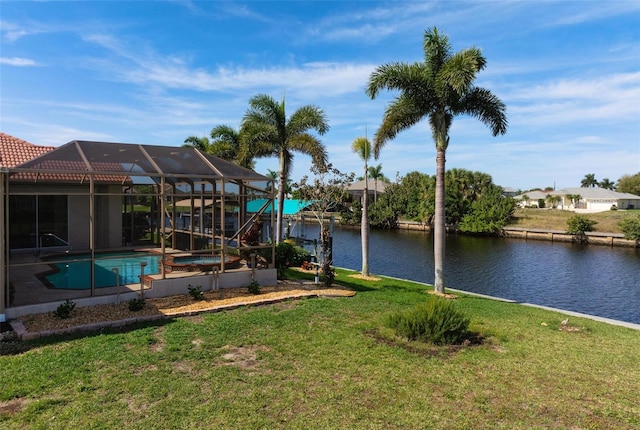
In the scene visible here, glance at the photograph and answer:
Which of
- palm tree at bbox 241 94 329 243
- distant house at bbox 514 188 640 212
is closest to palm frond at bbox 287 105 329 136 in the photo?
palm tree at bbox 241 94 329 243

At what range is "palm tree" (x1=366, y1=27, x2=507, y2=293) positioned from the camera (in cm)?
1412

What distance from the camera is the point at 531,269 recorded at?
26203 mm

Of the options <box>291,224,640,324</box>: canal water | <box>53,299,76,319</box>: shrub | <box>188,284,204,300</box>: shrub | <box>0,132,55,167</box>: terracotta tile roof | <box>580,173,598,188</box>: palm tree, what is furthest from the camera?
<box>580,173,598,188</box>: palm tree

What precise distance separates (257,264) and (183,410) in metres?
8.03

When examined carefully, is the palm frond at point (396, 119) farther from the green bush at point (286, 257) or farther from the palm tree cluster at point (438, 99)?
the green bush at point (286, 257)

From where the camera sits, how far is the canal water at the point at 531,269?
18.1m

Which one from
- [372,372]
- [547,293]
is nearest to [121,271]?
[372,372]

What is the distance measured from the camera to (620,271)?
26250 mm

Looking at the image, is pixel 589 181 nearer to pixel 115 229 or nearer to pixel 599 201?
pixel 599 201

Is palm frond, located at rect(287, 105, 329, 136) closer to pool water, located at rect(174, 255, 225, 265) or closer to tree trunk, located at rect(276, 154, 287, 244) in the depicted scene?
tree trunk, located at rect(276, 154, 287, 244)

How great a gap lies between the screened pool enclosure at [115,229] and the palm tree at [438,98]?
569cm

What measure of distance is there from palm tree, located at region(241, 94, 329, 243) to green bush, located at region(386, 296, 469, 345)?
11391mm

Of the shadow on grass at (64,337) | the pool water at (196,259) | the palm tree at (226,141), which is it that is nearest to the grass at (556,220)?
the palm tree at (226,141)

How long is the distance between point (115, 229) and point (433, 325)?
14.3 m
